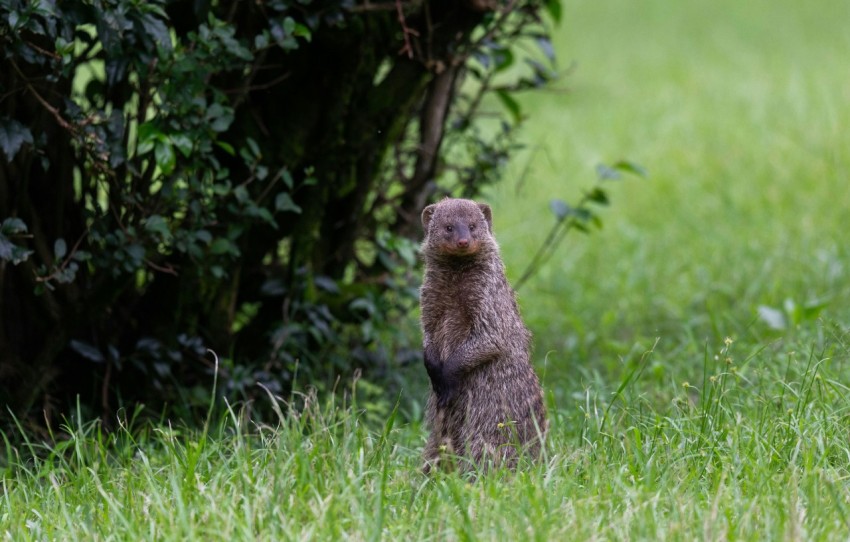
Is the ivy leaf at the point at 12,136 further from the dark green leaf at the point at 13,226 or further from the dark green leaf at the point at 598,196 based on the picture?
the dark green leaf at the point at 598,196

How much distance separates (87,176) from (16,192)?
0.28 meters

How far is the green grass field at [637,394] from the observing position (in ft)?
9.46

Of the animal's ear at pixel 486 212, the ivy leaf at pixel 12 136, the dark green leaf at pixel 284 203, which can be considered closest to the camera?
the ivy leaf at pixel 12 136

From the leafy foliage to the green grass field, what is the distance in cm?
34

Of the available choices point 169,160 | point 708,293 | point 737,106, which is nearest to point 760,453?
point 169,160

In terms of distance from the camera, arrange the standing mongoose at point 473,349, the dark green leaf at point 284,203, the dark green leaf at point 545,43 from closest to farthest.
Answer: the standing mongoose at point 473,349
the dark green leaf at point 284,203
the dark green leaf at point 545,43

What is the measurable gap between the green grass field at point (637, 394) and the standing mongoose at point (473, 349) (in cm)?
15

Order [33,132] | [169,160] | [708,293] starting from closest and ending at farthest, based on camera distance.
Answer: [169,160] → [33,132] → [708,293]

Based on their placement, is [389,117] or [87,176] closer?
[87,176]

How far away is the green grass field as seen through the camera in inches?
114

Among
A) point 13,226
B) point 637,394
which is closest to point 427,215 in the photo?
point 637,394

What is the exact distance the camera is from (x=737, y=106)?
11.8m

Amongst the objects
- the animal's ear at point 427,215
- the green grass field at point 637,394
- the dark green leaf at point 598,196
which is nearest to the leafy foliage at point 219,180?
the green grass field at point 637,394

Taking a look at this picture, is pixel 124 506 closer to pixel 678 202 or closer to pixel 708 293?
pixel 708 293
